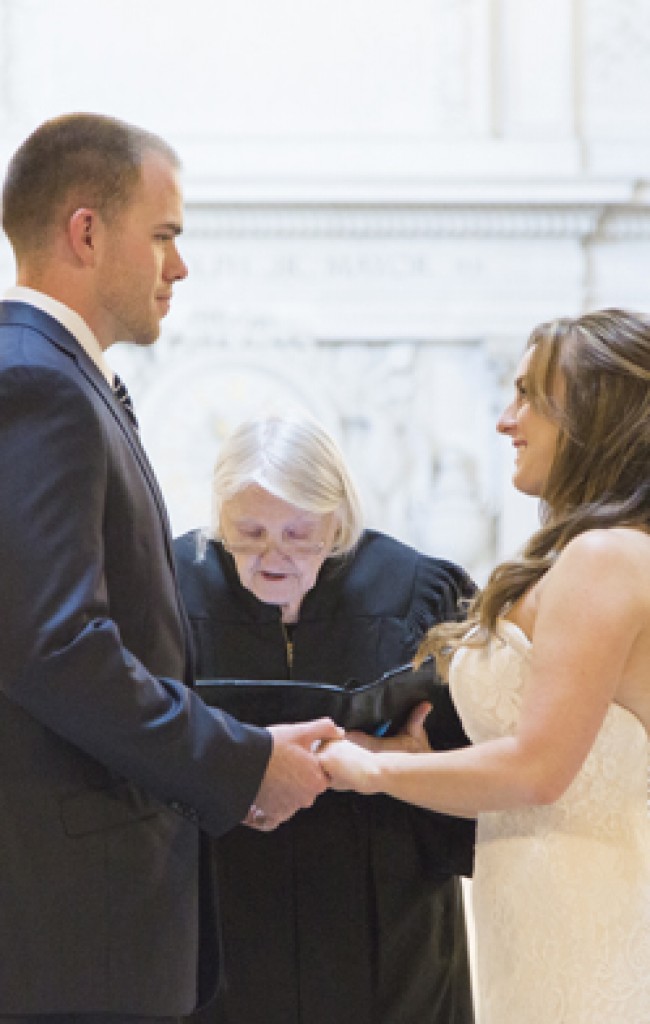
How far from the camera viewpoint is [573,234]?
7.59 meters

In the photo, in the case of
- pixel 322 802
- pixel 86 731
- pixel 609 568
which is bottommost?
pixel 322 802

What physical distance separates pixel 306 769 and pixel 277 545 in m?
0.63

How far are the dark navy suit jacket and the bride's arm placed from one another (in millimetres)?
369

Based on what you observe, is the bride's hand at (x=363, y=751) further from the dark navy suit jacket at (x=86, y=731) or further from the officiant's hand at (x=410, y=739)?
the dark navy suit jacket at (x=86, y=731)

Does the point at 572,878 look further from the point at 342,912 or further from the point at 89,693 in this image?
the point at 89,693

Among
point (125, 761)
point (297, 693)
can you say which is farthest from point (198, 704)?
point (297, 693)

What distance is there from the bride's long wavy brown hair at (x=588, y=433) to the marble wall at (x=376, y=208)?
5.18 m

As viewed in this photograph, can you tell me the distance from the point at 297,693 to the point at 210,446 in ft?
15.9

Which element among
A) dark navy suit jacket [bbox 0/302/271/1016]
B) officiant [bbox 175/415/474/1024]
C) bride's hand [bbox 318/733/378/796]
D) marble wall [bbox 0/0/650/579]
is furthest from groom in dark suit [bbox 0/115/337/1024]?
marble wall [bbox 0/0/650/579]

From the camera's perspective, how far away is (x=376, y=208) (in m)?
7.52

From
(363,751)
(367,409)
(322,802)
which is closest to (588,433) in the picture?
(363,751)

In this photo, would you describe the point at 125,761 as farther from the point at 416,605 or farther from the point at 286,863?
the point at 416,605

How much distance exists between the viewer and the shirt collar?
2.32 meters

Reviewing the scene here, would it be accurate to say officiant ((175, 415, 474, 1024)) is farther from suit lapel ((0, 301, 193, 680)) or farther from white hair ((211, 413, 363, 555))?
suit lapel ((0, 301, 193, 680))
